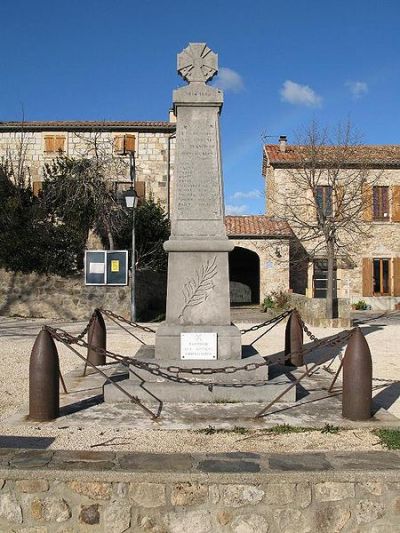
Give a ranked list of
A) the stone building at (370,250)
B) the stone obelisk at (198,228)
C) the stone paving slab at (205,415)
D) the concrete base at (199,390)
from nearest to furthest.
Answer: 1. the stone paving slab at (205,415)
2. the concrete base at (199,390)
3. the stone obelisk at (198,228)
4. the stone building at (370,250)

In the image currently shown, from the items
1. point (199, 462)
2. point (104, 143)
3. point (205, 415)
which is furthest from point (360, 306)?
point (199, 462)

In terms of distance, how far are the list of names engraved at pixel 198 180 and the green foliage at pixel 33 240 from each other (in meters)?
11.5

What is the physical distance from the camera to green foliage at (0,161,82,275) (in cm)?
1661

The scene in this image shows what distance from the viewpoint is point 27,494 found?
307 cm

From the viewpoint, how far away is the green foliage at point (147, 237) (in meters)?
18.6

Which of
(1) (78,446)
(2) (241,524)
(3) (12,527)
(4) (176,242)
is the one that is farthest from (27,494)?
(4) (176,242)

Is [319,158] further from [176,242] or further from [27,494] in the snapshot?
[27,494]

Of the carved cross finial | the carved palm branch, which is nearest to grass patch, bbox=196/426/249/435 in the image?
the carved palm branch

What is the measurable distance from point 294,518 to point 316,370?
4.63 m

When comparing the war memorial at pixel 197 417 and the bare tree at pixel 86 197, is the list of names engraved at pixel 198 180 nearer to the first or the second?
the war memorial at pixel 197 417

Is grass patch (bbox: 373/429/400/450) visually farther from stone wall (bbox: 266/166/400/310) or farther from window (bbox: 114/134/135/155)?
window (bbox: 114/134/135/155)

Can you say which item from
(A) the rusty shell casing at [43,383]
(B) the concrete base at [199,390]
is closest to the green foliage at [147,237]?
(B) the concrete base at [199,390]

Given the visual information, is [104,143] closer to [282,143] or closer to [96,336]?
[282,143]

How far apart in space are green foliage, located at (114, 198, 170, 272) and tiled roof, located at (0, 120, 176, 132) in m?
5.43
